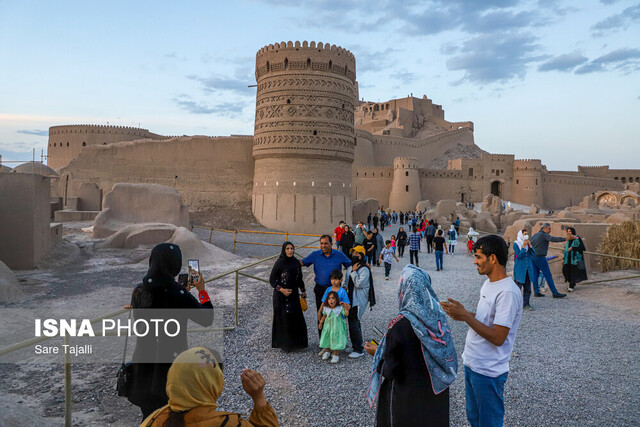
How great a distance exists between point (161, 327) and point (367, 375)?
253cm

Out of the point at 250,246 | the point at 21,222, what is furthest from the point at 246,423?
the point at 250,246

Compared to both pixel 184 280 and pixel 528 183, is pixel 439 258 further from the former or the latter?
pixel 528 183

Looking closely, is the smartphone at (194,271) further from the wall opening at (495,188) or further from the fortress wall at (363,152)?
the wall opening at (495,188)

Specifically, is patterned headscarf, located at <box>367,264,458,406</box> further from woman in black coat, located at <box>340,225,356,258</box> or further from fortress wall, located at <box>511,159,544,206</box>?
fortress wall, located at <box>511,159,544,206</box>

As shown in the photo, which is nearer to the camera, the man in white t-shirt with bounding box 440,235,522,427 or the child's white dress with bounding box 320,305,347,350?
the man in white t-shirt with bounding box 440,235,522,427

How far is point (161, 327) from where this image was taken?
272cm

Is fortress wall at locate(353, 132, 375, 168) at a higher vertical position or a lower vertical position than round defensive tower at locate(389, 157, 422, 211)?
higher

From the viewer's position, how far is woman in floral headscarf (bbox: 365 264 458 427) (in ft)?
8.09

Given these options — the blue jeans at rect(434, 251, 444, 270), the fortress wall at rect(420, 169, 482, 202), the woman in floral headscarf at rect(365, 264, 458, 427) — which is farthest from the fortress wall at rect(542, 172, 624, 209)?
the woman in floral headscarf at rect(365, 264, 458, 427)

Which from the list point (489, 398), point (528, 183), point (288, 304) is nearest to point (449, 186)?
point (528, 183)

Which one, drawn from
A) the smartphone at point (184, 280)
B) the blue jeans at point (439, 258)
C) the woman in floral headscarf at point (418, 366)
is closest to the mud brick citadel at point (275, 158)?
the blue jeans at point (439, 258)

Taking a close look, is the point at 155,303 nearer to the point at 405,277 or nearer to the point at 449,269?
the point at 405,277

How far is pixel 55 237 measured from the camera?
1171 cm

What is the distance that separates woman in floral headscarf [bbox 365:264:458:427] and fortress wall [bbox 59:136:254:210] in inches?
710
